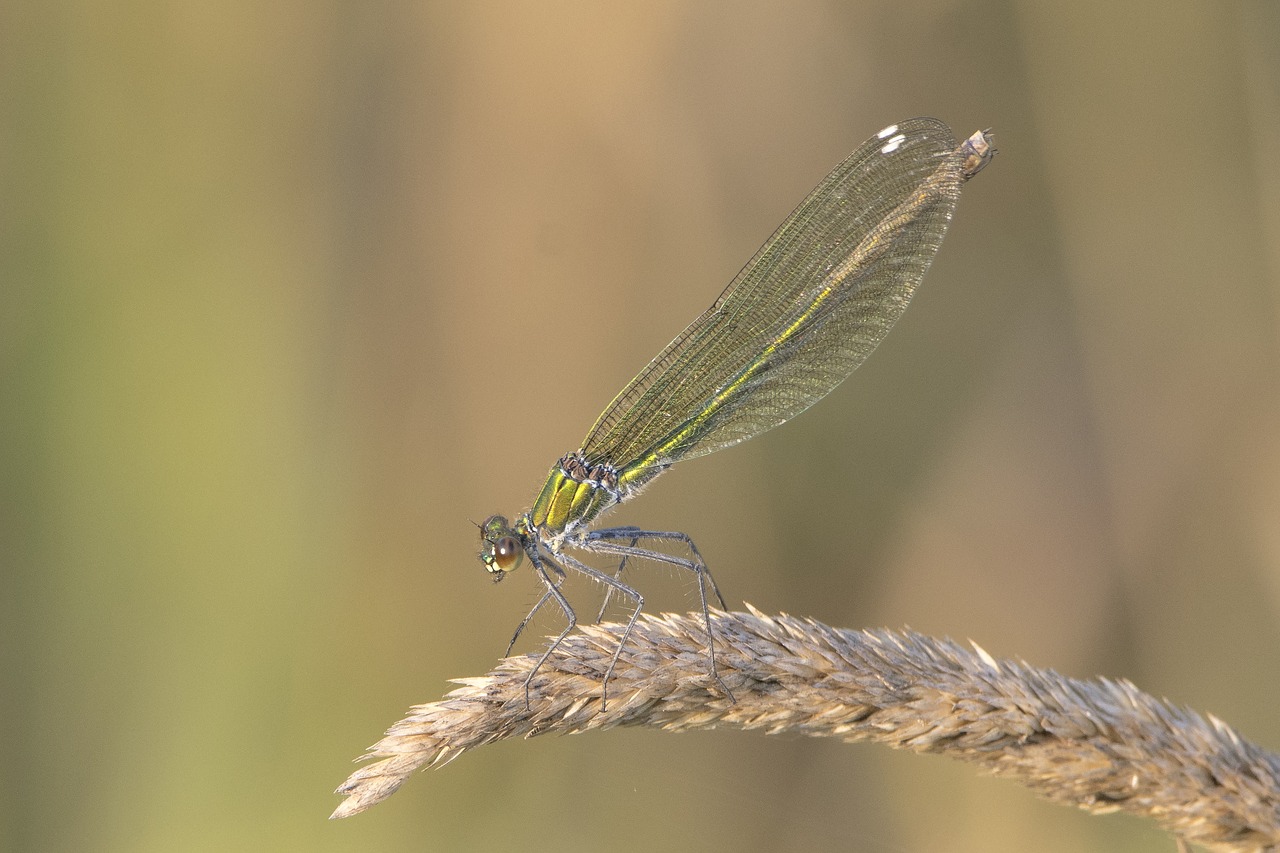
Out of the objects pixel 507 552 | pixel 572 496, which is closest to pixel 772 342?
pixel 572 496

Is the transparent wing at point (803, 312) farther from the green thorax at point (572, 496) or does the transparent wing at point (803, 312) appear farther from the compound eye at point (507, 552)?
the compound eye at point (507, 552)

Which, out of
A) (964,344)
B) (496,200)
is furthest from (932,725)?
(496,200)

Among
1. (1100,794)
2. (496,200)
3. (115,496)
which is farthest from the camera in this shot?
(496,200)

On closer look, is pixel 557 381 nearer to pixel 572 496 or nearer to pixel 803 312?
pixel 572 496

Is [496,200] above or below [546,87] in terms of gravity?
below

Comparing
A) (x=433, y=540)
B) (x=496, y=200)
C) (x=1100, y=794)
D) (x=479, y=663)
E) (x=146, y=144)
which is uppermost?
(x=146, y=144)

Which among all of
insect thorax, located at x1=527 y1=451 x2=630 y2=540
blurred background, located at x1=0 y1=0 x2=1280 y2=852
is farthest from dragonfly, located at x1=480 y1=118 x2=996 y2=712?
blurred background, located at x1=0 y1=0 x2=1280 y2=852

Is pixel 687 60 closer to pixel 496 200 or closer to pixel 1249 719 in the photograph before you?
pixel 496 200

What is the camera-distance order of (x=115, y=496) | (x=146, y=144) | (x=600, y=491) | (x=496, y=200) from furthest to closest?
1. (x=496, y=200)
2. (x=146, y=144)
3. (x=115, y=496)
4. (x=600, y=491)
